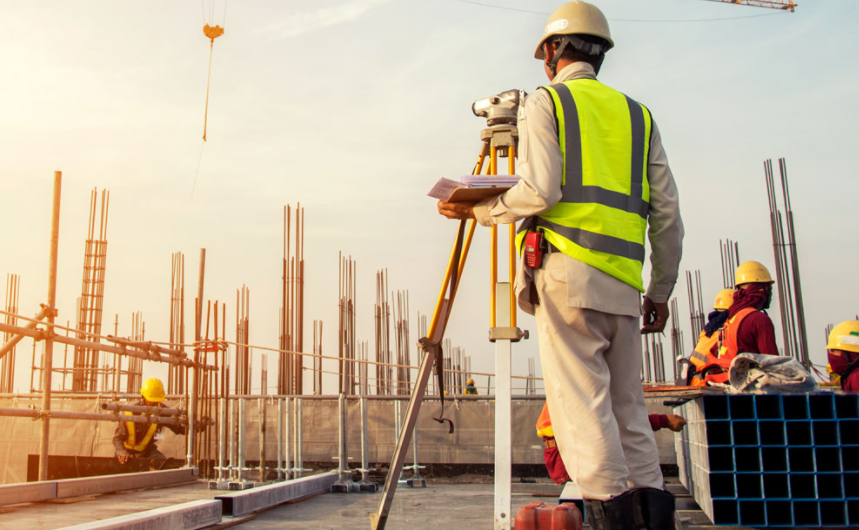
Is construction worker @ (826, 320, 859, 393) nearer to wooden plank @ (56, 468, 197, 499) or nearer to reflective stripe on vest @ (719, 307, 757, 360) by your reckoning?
reflective stripe on vest @ (719, 307, 757, 360)

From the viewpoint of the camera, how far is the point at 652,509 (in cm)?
179

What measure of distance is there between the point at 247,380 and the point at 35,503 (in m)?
9.51

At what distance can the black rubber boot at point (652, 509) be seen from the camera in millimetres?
1775

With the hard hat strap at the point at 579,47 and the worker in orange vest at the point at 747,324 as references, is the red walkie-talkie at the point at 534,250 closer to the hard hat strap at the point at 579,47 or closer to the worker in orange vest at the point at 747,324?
the hard hat strap at the point at 579,47

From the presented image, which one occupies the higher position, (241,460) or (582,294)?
(582,294)

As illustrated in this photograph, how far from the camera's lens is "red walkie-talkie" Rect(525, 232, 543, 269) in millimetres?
2027

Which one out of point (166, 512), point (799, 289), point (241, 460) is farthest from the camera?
point (799, 289)

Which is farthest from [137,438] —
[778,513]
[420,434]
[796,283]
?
[796,283]

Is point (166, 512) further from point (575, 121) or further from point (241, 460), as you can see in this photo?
point (241, 460)

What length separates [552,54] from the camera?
2299 mm

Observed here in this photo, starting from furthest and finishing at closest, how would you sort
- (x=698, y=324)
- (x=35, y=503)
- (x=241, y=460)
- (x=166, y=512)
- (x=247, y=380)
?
(x=698, y=324) → (x=247, y=380) → (x=241, y=460) → (x=35, y=503) → (x=166, y=512)

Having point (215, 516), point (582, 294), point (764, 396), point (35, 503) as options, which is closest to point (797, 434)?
point (764, 396)

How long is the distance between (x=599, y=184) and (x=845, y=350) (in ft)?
14.3

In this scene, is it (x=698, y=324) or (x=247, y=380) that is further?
(x=698, y=324)
